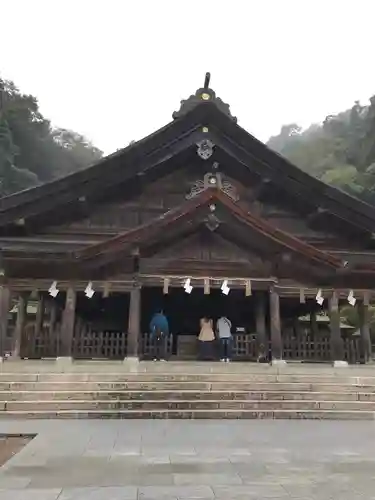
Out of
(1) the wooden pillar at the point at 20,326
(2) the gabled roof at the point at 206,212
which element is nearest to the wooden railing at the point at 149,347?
(2) the gabled roof at the point at 206,212

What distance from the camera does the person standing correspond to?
14.7 metres

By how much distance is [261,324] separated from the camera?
49.7ft

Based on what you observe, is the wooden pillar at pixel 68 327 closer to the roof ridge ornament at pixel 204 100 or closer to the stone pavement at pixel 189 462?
the stone pavement at pixel 189 462

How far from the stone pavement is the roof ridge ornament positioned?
1172 cm

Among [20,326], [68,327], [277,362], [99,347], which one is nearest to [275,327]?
[277,362]

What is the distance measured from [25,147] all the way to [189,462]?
60241 mm

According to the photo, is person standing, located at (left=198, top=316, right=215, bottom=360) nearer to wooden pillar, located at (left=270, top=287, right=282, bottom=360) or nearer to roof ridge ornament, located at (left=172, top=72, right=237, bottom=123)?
wooden pillar, located at (left=270, top=287, right=282, bottom=360)

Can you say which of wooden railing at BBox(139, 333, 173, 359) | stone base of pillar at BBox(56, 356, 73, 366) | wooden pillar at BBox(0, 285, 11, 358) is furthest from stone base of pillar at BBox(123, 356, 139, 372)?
wooden pillar at BBox(0, 285, 11, 358)

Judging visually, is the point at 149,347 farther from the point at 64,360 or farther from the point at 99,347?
the point at 64,360

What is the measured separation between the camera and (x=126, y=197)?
56.2 ft

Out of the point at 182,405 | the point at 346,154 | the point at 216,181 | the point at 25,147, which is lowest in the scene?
the point at 182,405

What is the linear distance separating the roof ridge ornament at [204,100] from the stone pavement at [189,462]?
1172cm

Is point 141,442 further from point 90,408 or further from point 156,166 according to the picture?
point 156,166

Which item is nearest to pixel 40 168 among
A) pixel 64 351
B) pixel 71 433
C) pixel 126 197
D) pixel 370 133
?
pixel 370 133
